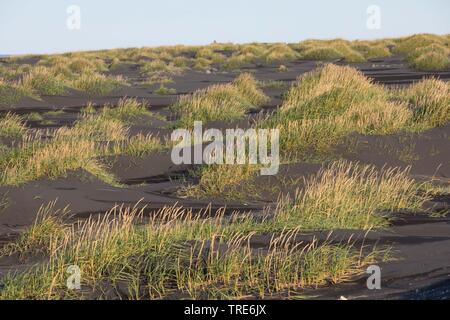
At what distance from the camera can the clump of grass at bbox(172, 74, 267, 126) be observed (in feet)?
61.8

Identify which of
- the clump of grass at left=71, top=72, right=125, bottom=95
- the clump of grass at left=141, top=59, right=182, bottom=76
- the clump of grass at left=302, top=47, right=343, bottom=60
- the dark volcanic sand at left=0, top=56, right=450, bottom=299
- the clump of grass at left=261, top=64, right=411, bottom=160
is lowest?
the dark volcanic sand at left=0, top=56, right=450, bottom=299

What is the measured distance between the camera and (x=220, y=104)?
20578mm

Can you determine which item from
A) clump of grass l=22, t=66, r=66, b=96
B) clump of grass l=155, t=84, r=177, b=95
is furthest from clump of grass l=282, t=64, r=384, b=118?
clump of grass l=22, t=66, r=66, b=96

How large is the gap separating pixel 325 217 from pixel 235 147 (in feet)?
12.6

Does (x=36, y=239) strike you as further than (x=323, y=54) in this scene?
No

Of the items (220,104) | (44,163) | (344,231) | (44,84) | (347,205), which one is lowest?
(344,231)

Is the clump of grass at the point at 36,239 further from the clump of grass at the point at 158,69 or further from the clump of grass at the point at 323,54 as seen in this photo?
the clump of grass at the point at 323,54

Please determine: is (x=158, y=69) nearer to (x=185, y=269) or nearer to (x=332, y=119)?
(x=332, y=119)

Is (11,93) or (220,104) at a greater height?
(11,93)

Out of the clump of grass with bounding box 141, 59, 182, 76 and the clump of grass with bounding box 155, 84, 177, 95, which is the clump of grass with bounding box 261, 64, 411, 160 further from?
the clump of grass with bounding box 141, 59, 182, 76

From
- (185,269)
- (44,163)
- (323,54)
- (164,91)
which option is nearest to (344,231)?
(185,269)

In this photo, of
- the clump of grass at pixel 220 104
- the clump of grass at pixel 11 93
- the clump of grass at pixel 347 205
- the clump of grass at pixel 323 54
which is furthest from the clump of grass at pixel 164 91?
the clump of grass at pixel 347 205

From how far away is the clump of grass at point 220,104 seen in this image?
1884 centimetres

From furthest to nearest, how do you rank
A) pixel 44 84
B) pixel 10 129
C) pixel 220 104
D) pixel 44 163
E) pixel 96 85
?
pixel 96 85
pixel 44 84
pixel 220 104
pixel 10 129
pixel 44 163
